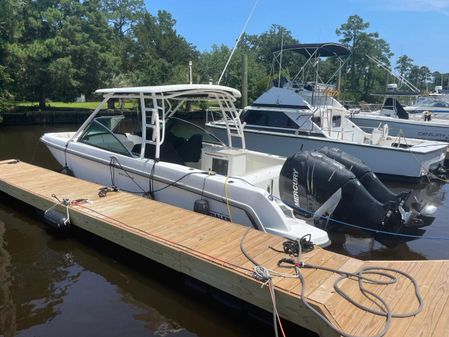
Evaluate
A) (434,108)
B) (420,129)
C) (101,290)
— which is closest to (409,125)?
(420,129)

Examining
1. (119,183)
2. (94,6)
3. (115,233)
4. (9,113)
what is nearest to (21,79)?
(9,113)

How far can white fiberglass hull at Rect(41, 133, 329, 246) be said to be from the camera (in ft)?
18.8

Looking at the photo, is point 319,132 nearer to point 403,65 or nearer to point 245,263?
point 245,263

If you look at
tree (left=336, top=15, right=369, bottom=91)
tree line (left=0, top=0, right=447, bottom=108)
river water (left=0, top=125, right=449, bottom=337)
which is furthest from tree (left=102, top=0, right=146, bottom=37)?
river water (left=0, top=125, right=449, bottom=337)

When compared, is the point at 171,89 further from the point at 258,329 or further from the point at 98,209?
the point at 258,329

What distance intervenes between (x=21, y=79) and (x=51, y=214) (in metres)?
22.0

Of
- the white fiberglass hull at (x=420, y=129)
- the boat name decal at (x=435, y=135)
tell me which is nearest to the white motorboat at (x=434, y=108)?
the white fiberglass hull at (x=420, y=129)

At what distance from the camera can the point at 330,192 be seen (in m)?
6.36

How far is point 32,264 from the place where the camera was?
6.15m

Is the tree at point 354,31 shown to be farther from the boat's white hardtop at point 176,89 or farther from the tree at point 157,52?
the boat's white hardtop at point 176,89

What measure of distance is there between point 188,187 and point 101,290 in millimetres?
2099

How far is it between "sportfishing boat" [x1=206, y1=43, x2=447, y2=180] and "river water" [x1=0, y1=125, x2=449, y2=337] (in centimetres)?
480

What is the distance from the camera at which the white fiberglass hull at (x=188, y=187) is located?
5722 millimetres

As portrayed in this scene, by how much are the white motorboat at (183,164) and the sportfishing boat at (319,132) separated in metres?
4.40
